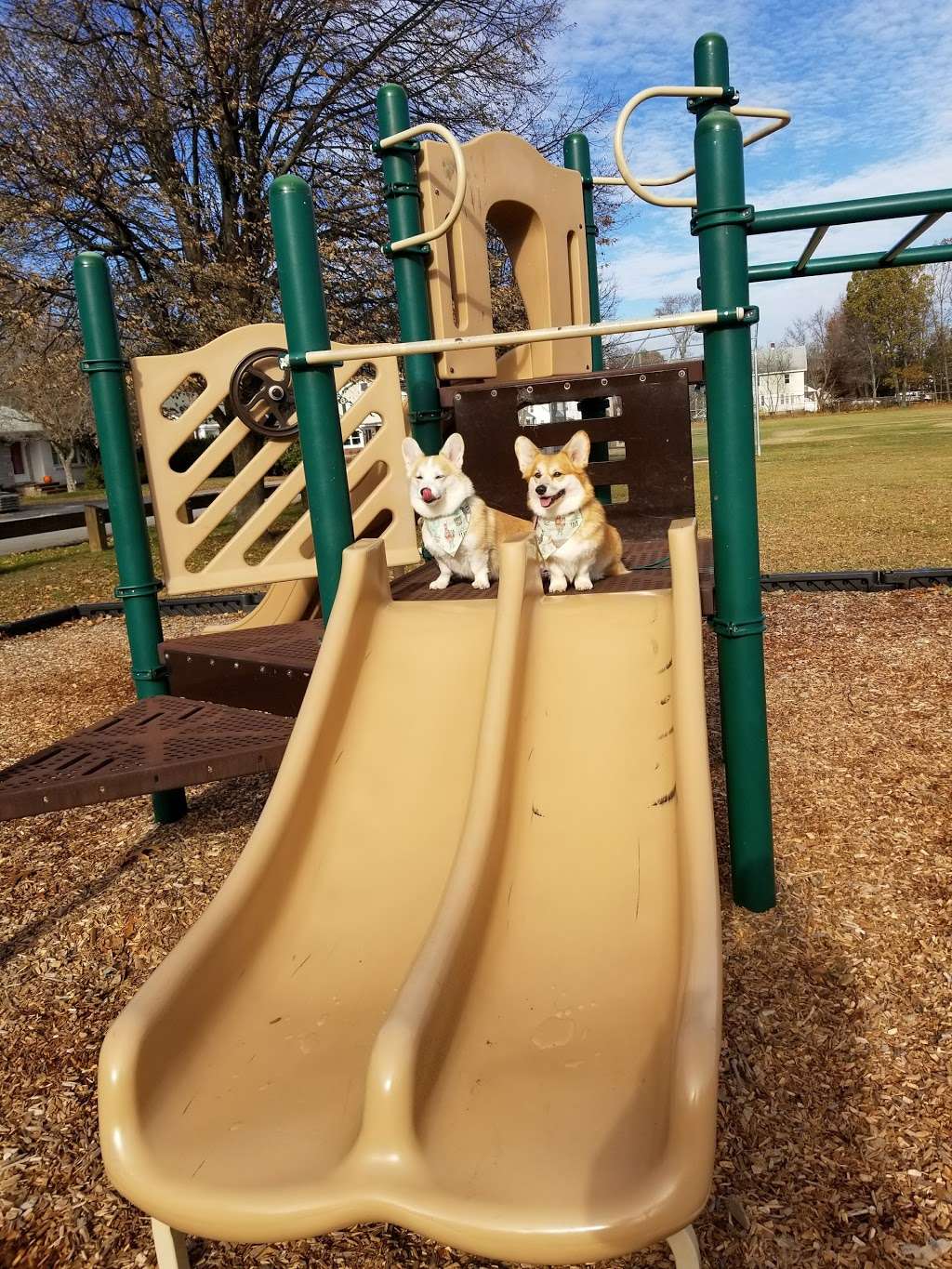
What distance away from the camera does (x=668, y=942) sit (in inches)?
72.5

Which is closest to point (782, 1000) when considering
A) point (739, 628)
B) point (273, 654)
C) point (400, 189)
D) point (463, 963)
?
point (739, 628)

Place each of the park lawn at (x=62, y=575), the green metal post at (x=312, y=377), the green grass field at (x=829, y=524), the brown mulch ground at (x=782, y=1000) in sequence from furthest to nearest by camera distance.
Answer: the park lawn at (x=62, y=575) < the green grass field at (x=829, y=524) < the green metal post at (x=312, y=377) < the brown mulch ground at (x=782, y=1000)

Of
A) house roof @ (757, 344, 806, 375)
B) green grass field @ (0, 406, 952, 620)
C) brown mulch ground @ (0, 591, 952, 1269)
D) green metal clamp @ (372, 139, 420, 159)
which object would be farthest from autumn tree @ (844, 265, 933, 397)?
green metal clamp @ (372, 139, 420, 159)

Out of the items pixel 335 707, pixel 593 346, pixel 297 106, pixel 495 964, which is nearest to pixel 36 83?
pixel 297 106

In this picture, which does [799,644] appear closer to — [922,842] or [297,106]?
[922,842]

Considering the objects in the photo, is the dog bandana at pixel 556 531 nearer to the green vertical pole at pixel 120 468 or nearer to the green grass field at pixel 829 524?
the green vertical pole at pixel 120 468

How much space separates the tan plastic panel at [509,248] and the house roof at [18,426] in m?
45.5

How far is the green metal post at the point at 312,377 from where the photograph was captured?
2672 mm

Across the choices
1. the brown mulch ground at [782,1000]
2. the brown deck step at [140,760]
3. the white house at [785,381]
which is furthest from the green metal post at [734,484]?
the white house at [785,381]

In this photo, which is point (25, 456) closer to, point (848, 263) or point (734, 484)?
point (848, 263)

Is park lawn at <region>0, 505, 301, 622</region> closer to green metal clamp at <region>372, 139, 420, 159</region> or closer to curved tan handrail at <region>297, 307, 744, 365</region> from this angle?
green metal clamp at <region>372, 139, 420, 159</region>

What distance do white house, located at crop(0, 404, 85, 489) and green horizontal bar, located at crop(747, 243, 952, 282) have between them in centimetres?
4679

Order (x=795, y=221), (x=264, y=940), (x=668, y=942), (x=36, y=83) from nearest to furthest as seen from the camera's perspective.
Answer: (x=668, y=942)
(x=264, y=940)
(x=795, y=221)
(x=36, y=83)

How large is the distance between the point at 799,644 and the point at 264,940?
5048mm
